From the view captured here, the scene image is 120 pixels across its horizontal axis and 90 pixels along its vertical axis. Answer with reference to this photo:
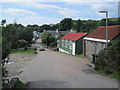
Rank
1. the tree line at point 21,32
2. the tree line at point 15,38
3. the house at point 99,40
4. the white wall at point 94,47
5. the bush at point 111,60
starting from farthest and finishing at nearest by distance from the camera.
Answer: the white wall at point 94,47, the house at point 99,40, the bush at point 111,60, the tree line at point 21,32, the tree line at point 15,38

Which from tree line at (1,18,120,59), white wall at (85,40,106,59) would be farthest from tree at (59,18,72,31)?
white wall at (85,40,106,59)

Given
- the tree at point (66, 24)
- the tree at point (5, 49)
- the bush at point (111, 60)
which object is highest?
the tree at point (66, 24)

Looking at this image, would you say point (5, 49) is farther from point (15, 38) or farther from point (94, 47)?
point (15, 38)

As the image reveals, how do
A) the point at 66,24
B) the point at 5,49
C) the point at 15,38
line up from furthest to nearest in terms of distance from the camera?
the point at 66,24 < the point at 15,38 < the point at 5,49

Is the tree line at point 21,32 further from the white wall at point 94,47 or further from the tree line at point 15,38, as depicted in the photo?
the white wall at point 94,47

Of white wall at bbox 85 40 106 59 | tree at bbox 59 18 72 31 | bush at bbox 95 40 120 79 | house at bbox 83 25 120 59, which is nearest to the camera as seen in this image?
bush at bbox 95 40 120 79

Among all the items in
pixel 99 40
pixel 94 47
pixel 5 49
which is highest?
pixel 99 40

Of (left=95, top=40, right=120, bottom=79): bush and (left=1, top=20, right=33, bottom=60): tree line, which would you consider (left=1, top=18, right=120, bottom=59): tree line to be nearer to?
(left=1, top=20, right=33, bottom=60): tree line

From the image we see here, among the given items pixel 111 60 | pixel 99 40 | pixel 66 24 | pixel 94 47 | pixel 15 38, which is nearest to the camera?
pixel 111 60

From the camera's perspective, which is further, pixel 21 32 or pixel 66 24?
pixel 66 24

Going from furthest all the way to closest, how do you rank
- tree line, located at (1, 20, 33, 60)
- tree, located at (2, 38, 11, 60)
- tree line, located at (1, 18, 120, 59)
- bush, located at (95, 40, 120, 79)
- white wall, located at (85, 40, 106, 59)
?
white wall, located at (85, 40, 106, 59) < bush, located at (95, 40, 120, 79) < tree line, located at (1, 18, 120, 59) < tree line, located at (1, 20, 33, 60) < tree, located at (2, 38, 11, 60)

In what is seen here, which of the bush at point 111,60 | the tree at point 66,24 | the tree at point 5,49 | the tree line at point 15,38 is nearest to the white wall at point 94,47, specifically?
the bush at point 111,60

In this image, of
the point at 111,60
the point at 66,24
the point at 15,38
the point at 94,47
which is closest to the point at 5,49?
the point at 111,60

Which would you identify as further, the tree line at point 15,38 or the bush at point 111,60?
the bush at point 111,60
